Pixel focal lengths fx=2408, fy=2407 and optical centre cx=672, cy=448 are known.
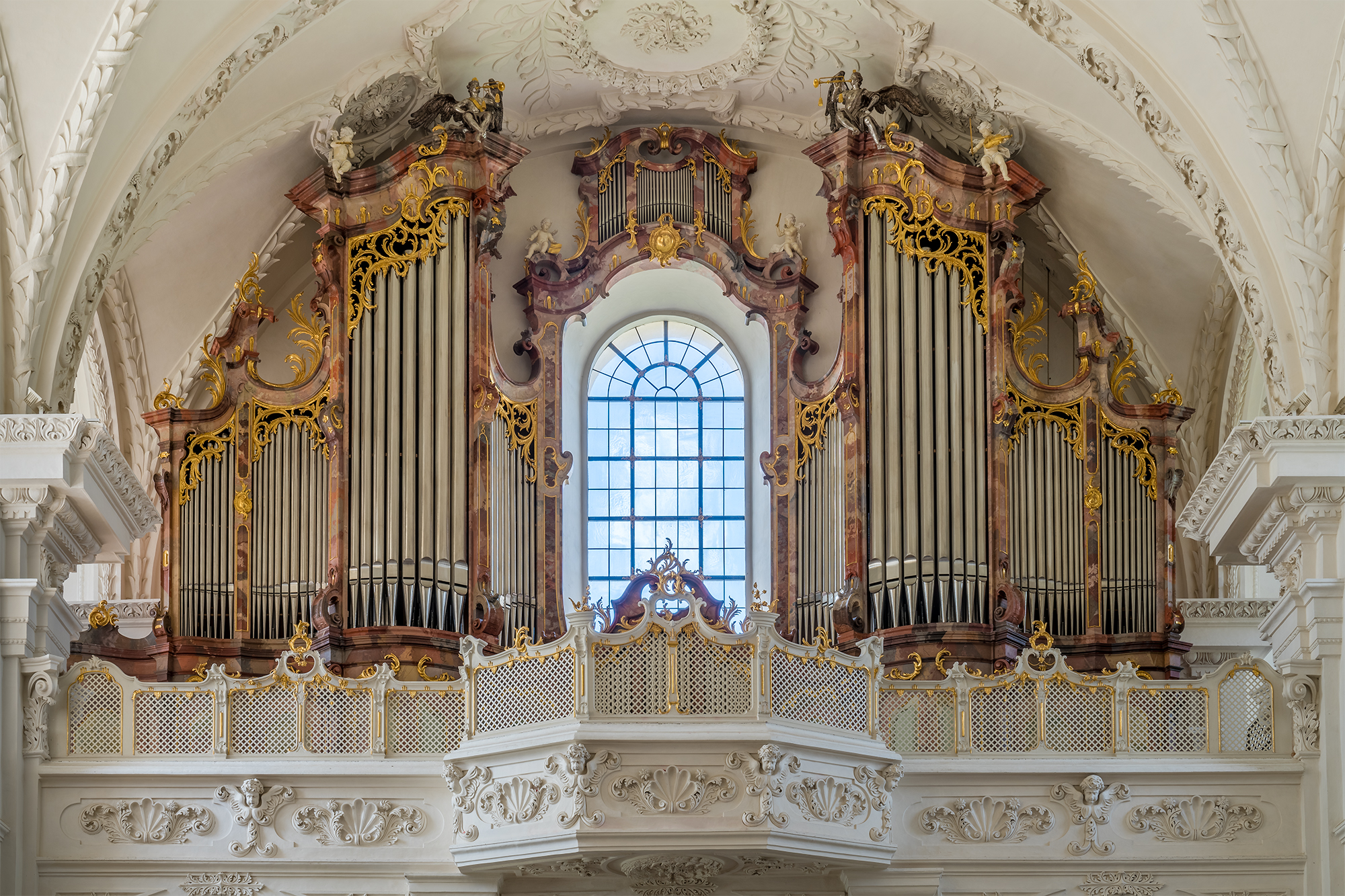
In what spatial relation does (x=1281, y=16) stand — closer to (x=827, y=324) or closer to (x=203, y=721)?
(x=827, y=324)

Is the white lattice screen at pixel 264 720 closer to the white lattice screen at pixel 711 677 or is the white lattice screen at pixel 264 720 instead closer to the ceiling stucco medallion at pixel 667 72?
the white lattice screen at pixel 711 677

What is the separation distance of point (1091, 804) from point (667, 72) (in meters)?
6.71

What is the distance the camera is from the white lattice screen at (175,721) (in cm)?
1515

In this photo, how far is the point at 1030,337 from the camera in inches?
727

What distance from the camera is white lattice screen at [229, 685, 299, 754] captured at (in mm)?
15203

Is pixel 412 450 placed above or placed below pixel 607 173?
below

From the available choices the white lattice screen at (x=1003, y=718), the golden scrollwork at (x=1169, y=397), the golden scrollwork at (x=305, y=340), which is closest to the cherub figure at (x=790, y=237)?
the golden scrollwork at (x=1169, y=397)

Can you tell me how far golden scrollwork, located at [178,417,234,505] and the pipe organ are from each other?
0.7 inches

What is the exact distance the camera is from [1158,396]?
17.6 metres

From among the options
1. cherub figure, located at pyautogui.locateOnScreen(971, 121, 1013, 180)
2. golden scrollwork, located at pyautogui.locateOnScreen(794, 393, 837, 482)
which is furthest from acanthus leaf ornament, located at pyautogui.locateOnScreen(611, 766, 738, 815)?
cherub figure, located at pyautogui.locateOnScreen(971, 121, 1013, 180)

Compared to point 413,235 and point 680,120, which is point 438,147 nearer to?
point 413,235

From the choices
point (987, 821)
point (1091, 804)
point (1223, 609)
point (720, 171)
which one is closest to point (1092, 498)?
point (1223, 609)

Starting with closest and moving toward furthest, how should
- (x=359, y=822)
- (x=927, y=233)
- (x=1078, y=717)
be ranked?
(x=359, y=822), (x=1078, y=717), (x=927, y=233)

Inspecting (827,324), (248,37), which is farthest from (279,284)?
(827,324)
